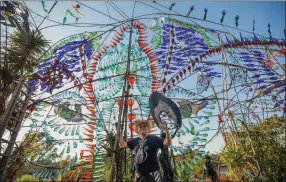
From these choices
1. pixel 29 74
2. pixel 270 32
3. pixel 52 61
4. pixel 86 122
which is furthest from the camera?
pixel 270 32

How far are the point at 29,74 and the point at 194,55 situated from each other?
4833mm

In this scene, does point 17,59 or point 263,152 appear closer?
point 17,59

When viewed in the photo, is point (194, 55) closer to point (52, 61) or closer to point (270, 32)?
point (270, 32)

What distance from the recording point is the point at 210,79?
707 cm

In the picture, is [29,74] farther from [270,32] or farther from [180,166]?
[270,32]

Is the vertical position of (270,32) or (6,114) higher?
(270,32)

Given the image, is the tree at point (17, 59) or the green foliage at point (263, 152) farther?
the green foliage at point (263, 152)

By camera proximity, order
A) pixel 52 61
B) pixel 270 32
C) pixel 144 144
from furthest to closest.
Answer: pixel 270 32 → pixel 52 61 → pixel 144 144

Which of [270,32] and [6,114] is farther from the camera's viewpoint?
[270,32]

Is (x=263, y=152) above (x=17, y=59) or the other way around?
the other way around

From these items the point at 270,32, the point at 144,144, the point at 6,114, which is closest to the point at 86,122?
the point at 6,114

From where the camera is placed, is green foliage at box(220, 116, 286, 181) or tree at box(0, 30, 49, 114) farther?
green foliage at box(220, 116, 286, 181)

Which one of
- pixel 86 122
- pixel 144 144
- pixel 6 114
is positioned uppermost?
pixel 86 122

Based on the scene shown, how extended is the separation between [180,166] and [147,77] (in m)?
2.99
